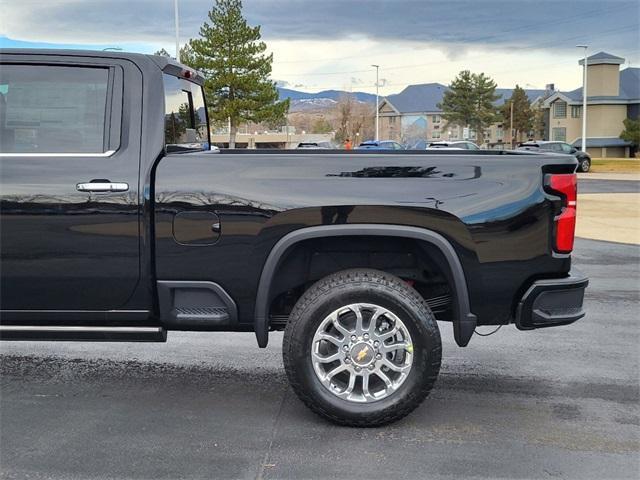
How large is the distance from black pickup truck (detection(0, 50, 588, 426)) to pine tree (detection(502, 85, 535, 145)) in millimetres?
84905

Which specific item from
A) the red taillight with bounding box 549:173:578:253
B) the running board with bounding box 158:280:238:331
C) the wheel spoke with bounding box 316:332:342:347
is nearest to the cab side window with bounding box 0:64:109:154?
the running board with bounding box 158:280:238:331

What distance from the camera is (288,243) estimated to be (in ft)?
13.3

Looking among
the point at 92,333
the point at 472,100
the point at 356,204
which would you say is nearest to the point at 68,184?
the point at 92,333

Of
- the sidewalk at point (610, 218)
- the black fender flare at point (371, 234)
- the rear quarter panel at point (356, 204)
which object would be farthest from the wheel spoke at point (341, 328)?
the sidewalk at point (610, 218)

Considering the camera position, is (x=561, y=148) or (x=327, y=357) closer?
(x=327, y=357)

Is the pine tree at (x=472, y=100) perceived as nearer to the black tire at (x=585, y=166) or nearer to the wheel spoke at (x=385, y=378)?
the black tire at (x=585, y=166)

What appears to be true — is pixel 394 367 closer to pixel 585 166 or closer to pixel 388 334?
pixel 388 334

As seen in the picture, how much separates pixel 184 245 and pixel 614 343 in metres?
3.96

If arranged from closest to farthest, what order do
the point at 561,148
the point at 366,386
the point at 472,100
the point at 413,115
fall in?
the point at 366,386
the point at 561,148
the point at 472,100
the point at 413,115

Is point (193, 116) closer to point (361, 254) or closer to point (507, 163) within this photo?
point (361, 254)

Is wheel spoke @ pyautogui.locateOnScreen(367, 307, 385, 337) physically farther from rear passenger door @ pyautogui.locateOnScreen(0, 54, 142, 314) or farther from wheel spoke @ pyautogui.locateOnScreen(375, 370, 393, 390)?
rear passenger door @ pyautogui.locateOnScreen(0, 54, 142, 314)

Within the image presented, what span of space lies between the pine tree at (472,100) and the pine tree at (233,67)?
42058 mm

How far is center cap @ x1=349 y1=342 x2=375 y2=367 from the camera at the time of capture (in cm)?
413

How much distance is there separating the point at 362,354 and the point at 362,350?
0.02 m
